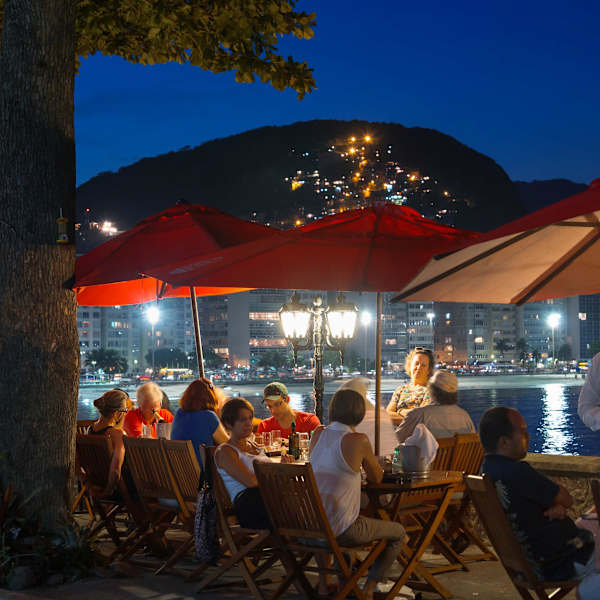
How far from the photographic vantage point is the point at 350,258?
5934 mm

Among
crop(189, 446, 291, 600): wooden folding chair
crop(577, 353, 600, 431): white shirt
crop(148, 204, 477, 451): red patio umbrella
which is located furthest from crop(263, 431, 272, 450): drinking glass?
crop(577, 353, 600, 431): white shirt

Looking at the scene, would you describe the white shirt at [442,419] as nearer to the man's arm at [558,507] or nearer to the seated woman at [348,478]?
the seated woman at [348,478]

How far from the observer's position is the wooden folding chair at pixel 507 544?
337 cm

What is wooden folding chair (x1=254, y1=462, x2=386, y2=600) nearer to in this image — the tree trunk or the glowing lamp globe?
the tree trunk

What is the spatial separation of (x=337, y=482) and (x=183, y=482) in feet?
4.88

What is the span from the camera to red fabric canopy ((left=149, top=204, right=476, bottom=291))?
582 cm

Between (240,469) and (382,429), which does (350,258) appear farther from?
(240,469)

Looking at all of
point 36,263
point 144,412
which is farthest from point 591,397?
point 144,412

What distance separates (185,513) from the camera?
17.3ft

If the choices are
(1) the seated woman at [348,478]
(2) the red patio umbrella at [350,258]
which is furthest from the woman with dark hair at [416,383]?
(1) the seated woman at [348,478]

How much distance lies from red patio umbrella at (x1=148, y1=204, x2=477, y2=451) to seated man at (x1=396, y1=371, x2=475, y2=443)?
0.90 feet

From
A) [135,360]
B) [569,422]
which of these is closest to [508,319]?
[135,360]

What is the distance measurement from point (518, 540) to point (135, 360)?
178107 millimetres

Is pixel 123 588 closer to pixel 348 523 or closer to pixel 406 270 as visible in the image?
pixel 348 523
